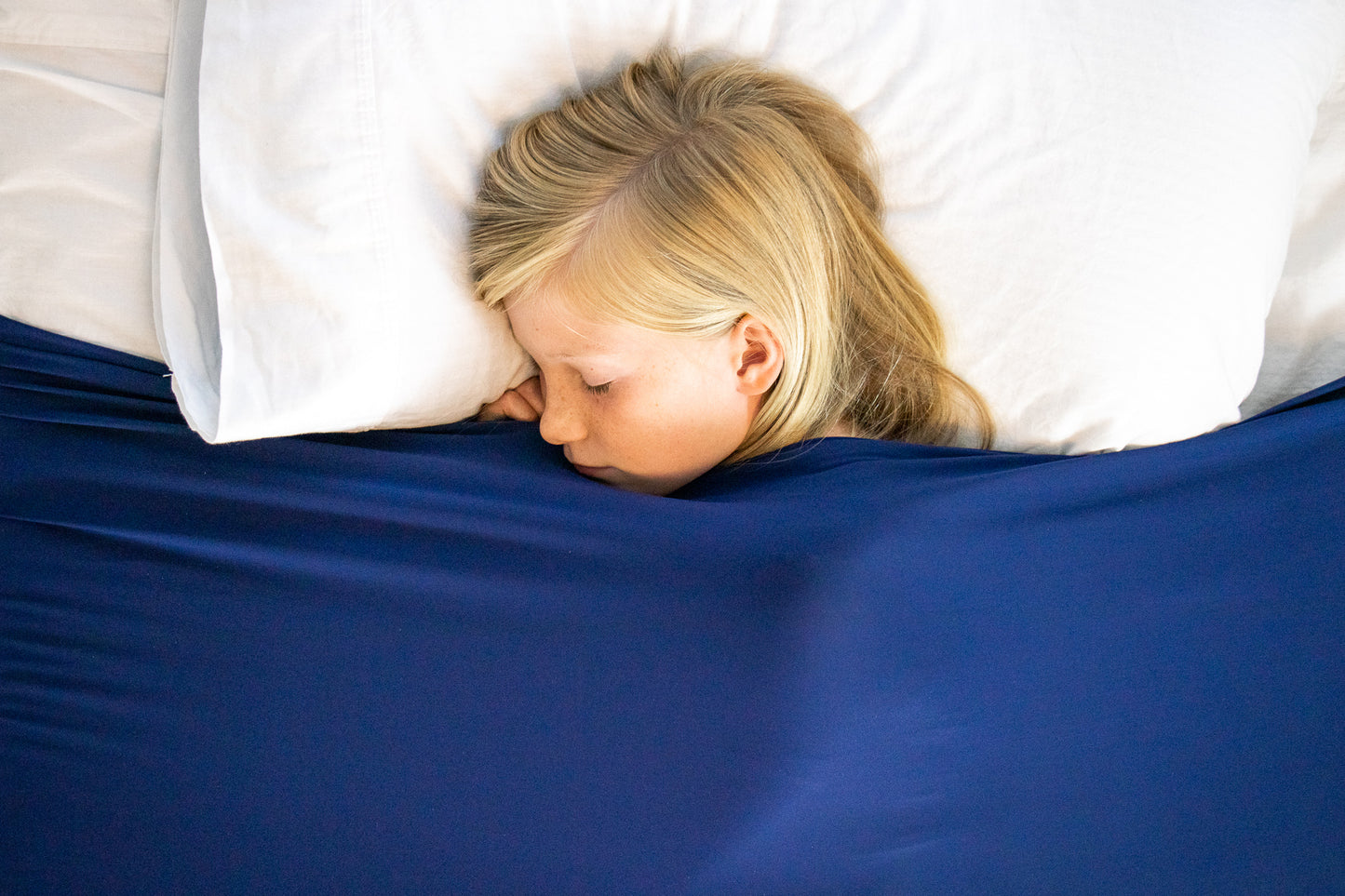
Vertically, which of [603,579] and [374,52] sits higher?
[374,52]

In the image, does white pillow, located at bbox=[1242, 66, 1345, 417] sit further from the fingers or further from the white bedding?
the fingers

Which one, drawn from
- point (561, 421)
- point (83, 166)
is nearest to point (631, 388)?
point (561, 421)

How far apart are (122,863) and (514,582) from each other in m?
0.40

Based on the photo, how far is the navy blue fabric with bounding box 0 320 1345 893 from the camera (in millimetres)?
810

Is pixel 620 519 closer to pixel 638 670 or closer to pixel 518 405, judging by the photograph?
pixel 638 670

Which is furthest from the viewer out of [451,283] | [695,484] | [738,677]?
[695,484]

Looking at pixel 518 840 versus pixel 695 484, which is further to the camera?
pixel 695 484

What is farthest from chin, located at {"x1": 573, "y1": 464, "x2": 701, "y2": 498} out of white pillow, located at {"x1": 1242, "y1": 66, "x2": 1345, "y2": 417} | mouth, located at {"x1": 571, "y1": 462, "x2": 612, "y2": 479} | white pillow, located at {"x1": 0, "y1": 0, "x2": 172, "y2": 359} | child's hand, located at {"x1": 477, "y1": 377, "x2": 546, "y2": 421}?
white pillow, located at {"x1": 1242, "y1": 66, "x2": 1345, "y2": 417}

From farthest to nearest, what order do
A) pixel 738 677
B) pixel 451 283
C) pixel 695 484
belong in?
pixel 695 484 < pixel 451 283 < pixel 738 677

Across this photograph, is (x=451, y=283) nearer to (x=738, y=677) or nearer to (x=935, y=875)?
(x=738, y=677)

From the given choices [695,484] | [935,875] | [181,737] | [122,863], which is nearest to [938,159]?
[695,484]

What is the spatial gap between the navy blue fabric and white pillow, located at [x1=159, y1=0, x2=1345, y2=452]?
8cm

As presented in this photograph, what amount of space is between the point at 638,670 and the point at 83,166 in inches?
27.2

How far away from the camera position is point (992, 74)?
983mm
